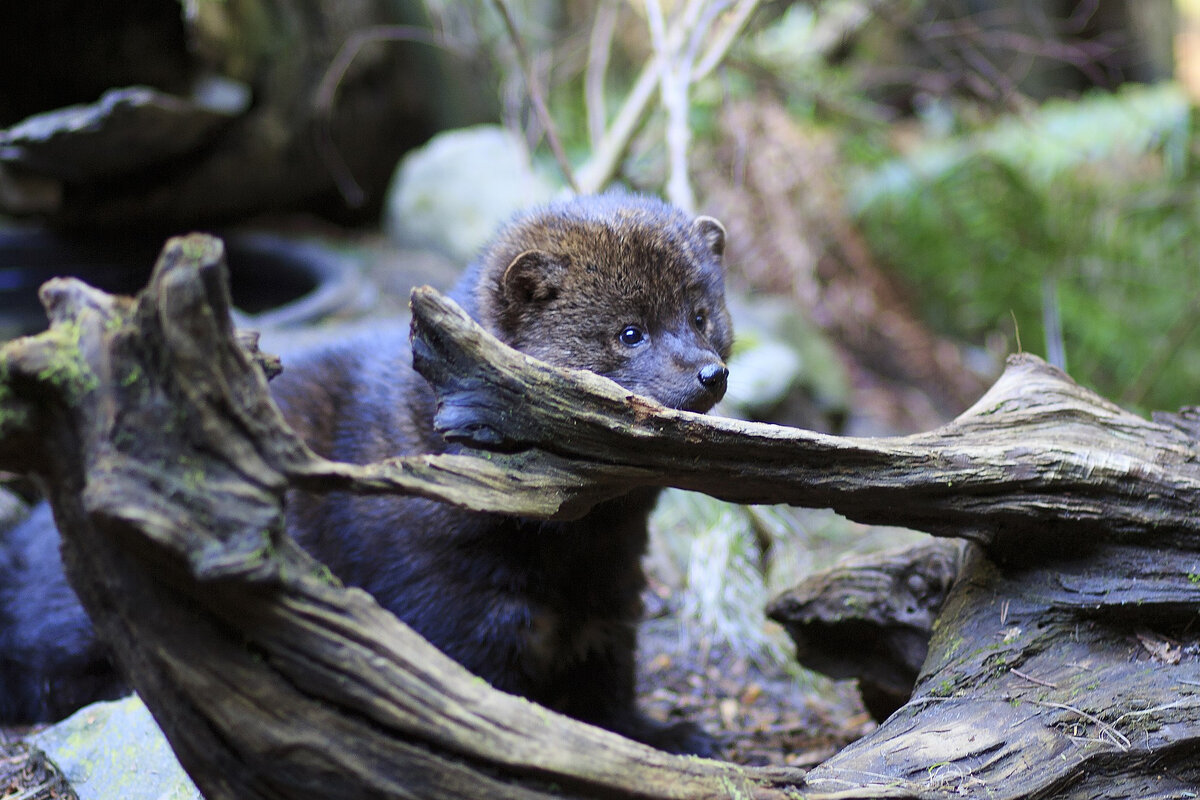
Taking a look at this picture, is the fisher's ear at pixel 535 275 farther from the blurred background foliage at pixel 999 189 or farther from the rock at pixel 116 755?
the blurred background foliage at pixel 999 189

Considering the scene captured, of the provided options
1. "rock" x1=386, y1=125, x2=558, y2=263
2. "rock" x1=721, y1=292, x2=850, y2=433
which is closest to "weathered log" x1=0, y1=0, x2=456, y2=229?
"rock" x1=386, y1=125, x2=558, y2=263

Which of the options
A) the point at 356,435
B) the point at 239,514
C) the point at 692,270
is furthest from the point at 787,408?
the point at 239,514

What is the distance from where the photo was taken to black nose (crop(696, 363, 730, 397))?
9.94 feet

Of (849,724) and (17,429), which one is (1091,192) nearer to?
(849,724)

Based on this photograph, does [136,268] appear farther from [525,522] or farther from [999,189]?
[999,189]

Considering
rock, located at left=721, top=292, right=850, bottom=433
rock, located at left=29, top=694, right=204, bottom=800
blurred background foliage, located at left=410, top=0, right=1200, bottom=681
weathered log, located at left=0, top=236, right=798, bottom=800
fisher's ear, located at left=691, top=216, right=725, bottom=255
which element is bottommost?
rock, located at left=29, top=694, right=204, bottom=800

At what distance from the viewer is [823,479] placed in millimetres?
2516

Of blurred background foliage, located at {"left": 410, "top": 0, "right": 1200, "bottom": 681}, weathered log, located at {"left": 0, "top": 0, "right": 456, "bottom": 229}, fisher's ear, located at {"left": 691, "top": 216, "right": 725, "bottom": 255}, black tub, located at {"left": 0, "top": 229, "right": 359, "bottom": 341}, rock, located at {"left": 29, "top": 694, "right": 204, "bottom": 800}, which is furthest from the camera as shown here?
blurred background foliage, located at {"left": 410, "top": 0, "right": 1200, "bottom": 681}

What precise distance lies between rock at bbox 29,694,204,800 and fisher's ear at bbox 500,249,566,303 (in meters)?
1.91

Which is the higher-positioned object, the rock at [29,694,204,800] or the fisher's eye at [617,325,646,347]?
the fisher's eye at [617,325,646,347]

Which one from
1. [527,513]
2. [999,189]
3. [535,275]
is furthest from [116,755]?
[999,189]

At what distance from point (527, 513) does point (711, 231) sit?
191 centimetres

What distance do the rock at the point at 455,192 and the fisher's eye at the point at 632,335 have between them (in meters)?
5.17

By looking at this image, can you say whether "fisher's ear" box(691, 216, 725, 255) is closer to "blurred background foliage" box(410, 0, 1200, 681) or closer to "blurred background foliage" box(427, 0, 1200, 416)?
"blurred background foliage" box(410, 0, 1200, 681)
